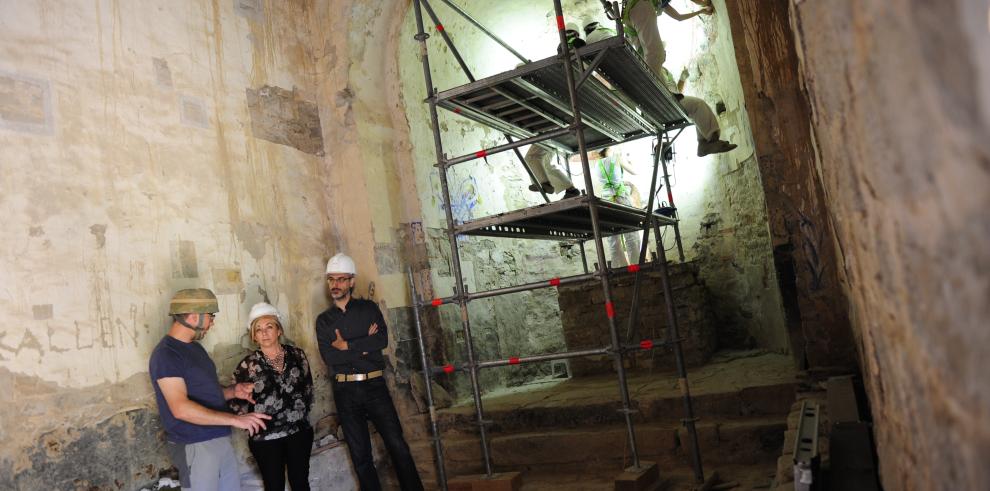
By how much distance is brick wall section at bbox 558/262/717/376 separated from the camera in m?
6.08

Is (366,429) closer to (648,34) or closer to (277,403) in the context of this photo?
(277,403)

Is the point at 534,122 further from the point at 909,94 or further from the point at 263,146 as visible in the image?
the point at 909,94

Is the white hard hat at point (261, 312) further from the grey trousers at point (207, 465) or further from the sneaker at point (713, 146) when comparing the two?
the sneaker at point (713, 146)

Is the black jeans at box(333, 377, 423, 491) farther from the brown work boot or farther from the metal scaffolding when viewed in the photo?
the brown work boot

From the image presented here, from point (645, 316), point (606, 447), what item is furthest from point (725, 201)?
point (606, 447)

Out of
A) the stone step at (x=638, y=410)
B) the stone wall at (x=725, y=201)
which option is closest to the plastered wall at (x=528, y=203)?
the stone wall at (x=725, y=201)

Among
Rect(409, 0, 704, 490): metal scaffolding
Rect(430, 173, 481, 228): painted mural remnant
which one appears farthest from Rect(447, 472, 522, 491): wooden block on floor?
Rect(430, 173, 481, 228): painted mural remnant

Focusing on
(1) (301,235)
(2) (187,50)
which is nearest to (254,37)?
(2) (187,50)

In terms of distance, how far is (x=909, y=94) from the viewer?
40.1 inches

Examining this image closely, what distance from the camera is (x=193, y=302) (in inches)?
146

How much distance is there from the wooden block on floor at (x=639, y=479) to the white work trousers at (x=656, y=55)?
3.24 m

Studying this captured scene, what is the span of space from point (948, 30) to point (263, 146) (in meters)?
4.58

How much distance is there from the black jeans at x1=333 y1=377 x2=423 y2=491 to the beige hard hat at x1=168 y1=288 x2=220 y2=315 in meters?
1.13

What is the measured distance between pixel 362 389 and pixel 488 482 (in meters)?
1.03
